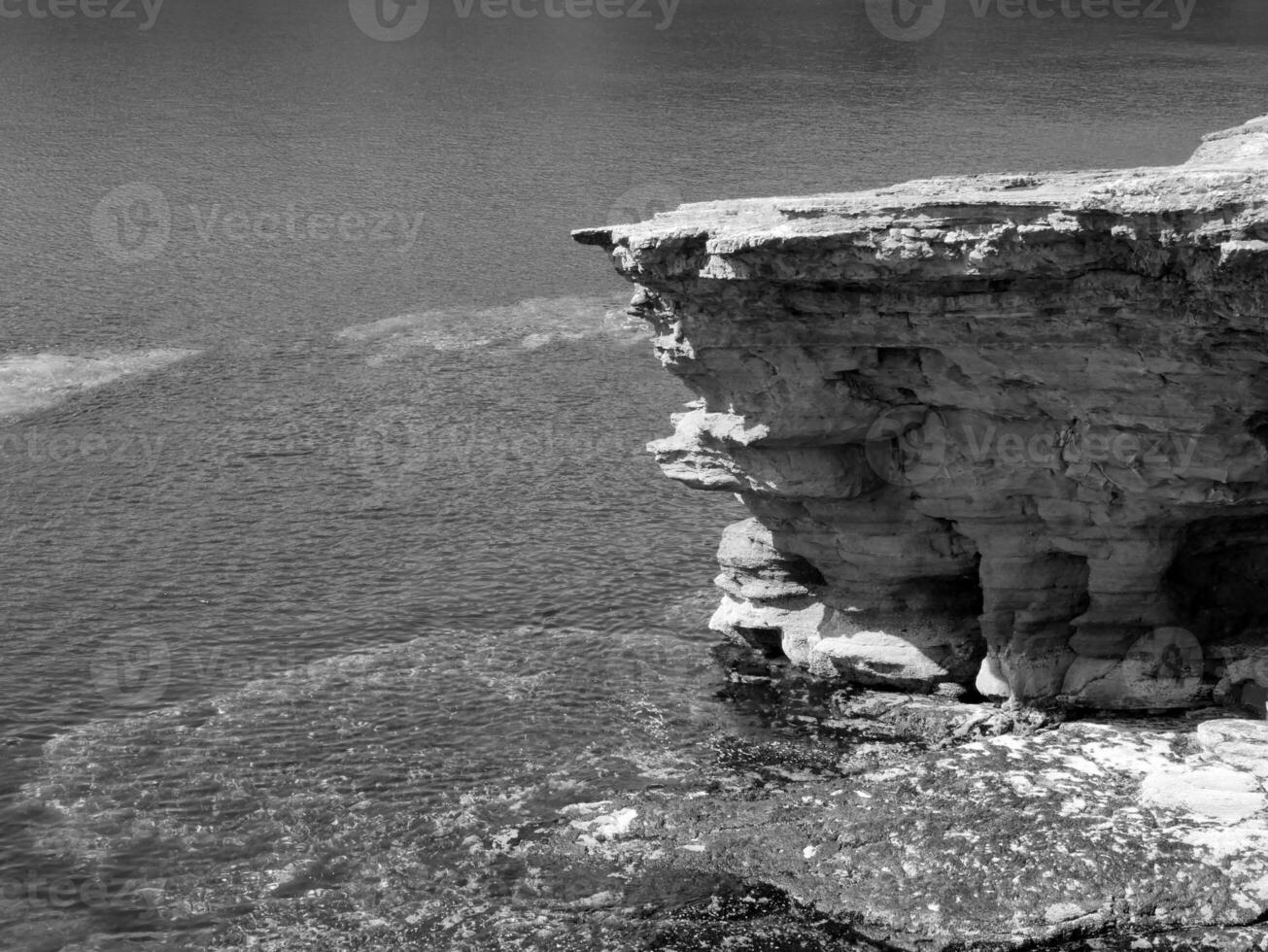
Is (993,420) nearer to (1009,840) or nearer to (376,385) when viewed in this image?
(1009,840)

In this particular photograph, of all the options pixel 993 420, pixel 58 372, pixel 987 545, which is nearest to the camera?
pixel 993 420

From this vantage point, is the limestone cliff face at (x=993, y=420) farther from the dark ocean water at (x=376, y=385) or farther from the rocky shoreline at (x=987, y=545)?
the dark ocean water at (x=376, y=385)

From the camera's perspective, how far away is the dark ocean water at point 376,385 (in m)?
35.4

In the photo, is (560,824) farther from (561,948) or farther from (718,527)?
(718,527)

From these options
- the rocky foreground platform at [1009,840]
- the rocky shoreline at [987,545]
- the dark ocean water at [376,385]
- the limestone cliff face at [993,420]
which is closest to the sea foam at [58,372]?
the dark ocean water at [376,385]

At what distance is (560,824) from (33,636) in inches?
692

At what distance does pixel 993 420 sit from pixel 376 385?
34442 mm

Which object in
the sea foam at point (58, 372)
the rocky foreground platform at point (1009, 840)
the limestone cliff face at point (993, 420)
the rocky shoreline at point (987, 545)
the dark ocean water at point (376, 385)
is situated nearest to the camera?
the rocky foreground platform at point (1009, 840)

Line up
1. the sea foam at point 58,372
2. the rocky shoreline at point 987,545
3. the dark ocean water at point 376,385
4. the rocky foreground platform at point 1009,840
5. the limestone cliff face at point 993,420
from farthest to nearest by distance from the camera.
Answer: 1. the sea foam at point 58,372
2. the dark ocean water at point 376,385
3. the limestone cliff face at point 993,420
4. the rocky shoreline at point 987,545
5. the rocky foreground platform at point 1009,840

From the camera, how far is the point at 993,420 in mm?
34125

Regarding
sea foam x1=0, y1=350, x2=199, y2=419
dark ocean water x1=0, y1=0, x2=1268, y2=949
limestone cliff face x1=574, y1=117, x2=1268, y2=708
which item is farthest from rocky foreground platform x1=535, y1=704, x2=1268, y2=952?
sea foam x1=0, y1=350, x2=199, y2=419

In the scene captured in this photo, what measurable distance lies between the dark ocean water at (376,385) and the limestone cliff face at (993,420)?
4.76 metres

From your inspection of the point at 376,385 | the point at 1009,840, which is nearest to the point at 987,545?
the point at 1009,840

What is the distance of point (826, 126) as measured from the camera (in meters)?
93.9
